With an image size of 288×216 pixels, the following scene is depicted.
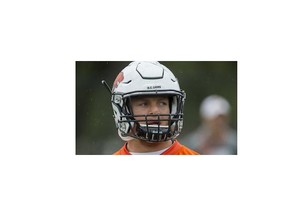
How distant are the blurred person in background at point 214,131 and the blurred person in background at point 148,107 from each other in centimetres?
197

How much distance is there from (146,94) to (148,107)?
0.12 metres

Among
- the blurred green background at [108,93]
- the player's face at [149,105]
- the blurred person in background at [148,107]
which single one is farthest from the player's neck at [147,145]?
the blurred green background at [108,93]

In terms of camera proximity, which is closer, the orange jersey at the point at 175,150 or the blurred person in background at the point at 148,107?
the blurred person in background at the point at 148,107

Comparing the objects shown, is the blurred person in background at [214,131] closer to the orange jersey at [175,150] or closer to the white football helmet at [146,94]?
the orange jersey at [175,150]

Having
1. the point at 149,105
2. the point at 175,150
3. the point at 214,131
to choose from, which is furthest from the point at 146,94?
the point at 214,131

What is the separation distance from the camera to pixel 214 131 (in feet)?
23.8

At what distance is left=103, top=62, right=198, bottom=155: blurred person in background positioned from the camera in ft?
15.3

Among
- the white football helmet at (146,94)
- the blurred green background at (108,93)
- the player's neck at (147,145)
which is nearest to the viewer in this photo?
the white football helmet at (146,94)

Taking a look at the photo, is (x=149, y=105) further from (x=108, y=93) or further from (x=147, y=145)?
(x=108, y=93)

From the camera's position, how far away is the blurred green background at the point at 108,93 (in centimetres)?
575

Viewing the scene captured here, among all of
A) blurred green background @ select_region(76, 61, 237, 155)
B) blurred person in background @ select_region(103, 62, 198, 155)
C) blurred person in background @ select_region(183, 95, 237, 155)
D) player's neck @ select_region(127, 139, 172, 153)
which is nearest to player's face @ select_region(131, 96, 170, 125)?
blurred person in background @ select_region(103, 62, 198, 155)

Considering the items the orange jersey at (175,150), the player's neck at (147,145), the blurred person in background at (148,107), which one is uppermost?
the blurred person in background at (148,107)

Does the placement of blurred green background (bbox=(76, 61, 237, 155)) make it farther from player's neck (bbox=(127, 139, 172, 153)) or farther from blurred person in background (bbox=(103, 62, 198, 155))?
player's neck (bbox=(127, 139, 172, 153))

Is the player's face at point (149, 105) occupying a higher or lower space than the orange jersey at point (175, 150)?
higher
